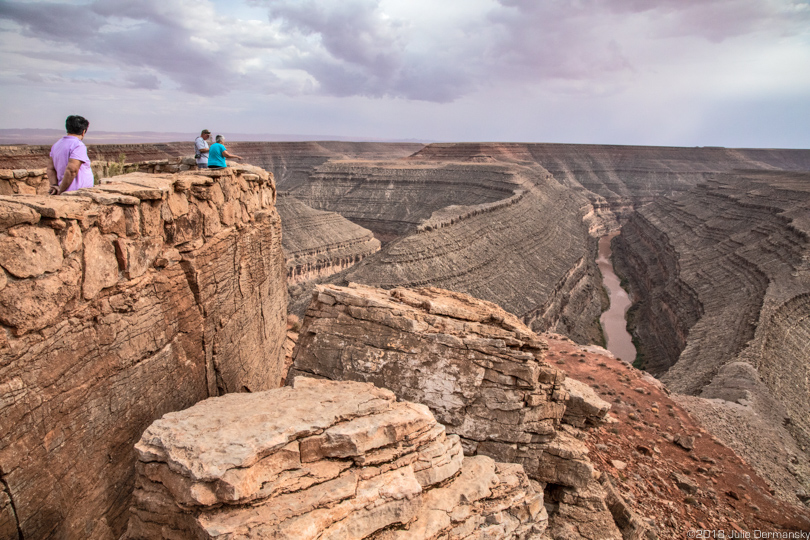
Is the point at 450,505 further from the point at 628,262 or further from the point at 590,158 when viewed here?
the point at 590,158

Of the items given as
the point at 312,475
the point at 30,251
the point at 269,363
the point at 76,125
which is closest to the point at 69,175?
the point at 76,125

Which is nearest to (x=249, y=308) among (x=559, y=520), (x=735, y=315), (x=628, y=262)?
(x=559, y=520)

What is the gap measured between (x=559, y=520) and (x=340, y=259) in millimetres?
44262

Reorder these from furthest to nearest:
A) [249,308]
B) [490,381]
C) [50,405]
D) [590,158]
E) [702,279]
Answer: [590,158]
[702,279]
[249,308]
[490,381]
[50,405]

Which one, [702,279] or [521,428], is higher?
[521,428]

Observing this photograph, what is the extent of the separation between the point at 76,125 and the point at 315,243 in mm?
42871

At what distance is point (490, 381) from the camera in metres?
8.26

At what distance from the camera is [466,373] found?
818cm

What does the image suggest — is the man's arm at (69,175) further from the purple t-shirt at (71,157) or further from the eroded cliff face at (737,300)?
the eroded cliff face at (737,300)

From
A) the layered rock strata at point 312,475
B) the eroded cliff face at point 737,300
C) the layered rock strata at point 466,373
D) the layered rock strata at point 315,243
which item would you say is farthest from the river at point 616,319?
the layered rock strata at point 312,475

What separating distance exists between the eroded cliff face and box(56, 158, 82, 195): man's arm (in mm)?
18583

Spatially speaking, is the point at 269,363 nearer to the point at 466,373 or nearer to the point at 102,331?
the point at 466,373

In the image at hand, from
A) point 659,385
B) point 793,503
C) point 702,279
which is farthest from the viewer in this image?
point 702,279

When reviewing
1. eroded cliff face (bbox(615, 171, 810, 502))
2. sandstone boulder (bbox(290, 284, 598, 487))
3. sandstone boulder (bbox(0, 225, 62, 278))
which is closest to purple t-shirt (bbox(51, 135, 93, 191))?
sandstone boulder (bbox(0, 225, 62, 278))
